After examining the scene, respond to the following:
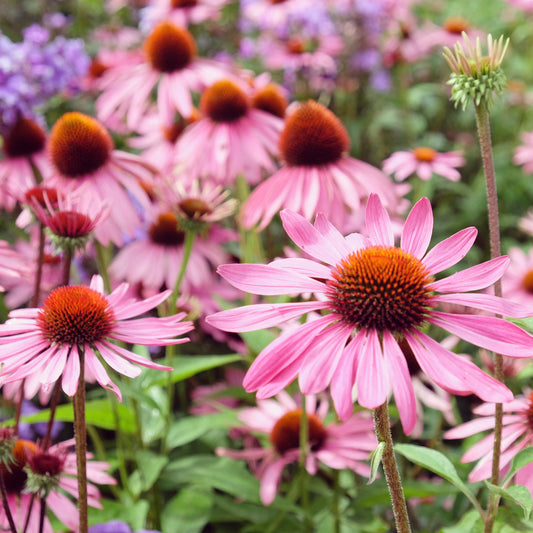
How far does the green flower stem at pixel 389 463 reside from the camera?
2.33 ft

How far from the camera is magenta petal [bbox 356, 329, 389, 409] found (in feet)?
2.13

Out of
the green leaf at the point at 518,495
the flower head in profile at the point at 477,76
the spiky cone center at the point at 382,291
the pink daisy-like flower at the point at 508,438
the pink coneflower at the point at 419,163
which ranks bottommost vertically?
the green leaf at the point at 518,495

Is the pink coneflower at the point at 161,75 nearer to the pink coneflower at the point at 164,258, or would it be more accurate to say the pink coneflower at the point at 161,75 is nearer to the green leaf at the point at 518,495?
the pink coneflower at the point at 164,258

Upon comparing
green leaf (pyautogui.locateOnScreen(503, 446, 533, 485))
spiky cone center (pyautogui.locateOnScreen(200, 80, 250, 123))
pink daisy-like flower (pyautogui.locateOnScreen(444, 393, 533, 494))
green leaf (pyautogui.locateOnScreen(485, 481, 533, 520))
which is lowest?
green leaf (pyautogui.locateOnScreen(485, 481, 533, 520))

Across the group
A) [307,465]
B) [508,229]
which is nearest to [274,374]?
[307,465]

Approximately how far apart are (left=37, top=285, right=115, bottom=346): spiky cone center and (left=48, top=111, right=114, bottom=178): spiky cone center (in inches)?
23.7

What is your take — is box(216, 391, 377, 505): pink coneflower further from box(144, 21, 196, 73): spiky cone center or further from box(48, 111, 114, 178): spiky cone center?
box(144, 21, 196, 73): spiky cone center

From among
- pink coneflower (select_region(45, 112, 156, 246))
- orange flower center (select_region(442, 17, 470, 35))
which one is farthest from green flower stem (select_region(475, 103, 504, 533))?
orange flower center (select_region(442, 17, 470, 35))

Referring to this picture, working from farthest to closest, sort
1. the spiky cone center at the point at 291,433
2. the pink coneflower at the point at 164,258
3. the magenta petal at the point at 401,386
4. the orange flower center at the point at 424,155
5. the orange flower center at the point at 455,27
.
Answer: the orange flower center at the point at 455,27
the orange flower center at the point at 424,155
the pink coneflower at the point at 164,258
the spiky cone center at the point at 291,433
the magenta petal at the point at 401,386

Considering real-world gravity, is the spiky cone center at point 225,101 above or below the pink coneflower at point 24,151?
above

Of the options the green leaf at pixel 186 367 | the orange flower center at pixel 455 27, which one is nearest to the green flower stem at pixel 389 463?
the green leaf at pixel 186 367

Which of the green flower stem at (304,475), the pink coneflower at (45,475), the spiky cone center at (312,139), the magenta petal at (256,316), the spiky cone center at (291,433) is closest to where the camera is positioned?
the magenta petal at (256,316)

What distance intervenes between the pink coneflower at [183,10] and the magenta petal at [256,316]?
187 cm

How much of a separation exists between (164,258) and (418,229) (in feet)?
3.50
